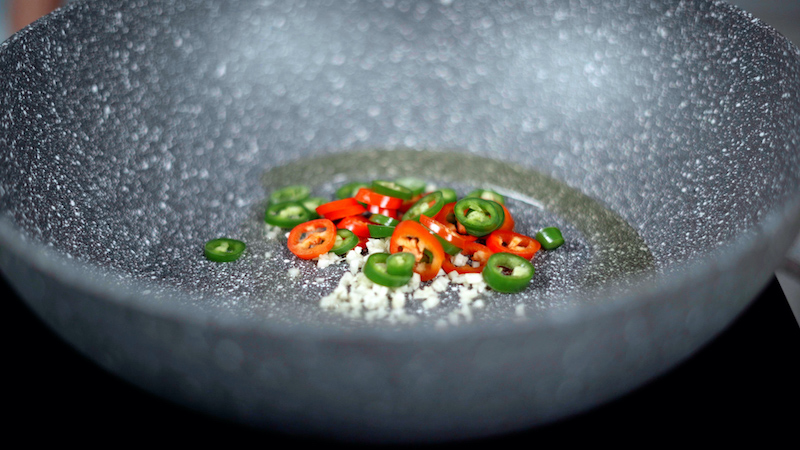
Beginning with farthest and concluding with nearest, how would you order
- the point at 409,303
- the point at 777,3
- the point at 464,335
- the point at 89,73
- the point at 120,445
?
the point at 777,3, the point at 89,73, the point at 409,303, the point at 120,445, the point at 464,335

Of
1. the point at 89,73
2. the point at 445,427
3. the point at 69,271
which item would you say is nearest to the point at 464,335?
the point at 445,427

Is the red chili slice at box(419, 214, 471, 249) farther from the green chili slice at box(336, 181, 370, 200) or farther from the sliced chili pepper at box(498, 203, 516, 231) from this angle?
the green chili slice at box(336, 181, 370, 200)

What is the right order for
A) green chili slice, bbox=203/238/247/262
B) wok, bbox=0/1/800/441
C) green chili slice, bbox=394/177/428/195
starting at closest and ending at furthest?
1. wok, bbox=0/1/800/441
2. green chili slice, bbox=203/238/247/262
3. green chili slice, bbox=394/177/428/195

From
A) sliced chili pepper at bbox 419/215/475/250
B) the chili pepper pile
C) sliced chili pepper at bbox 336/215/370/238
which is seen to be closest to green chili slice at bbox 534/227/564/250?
the chili pepper pile

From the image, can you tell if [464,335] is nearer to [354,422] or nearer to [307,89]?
[354,422]

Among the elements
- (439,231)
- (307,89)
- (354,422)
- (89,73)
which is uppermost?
(307,89)

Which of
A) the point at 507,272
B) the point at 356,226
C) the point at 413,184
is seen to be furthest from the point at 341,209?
the point at 507,272
